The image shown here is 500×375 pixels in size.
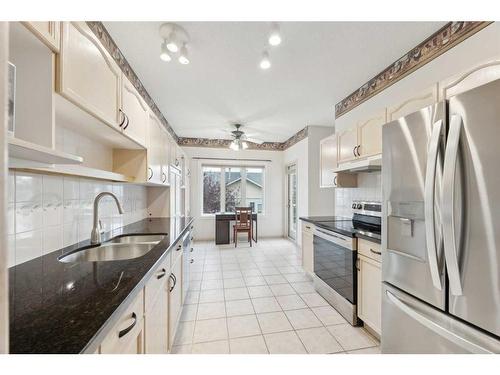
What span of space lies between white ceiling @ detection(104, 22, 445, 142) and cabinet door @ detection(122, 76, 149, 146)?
553mm

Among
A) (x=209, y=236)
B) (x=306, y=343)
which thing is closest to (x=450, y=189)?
(x=306, y=343)

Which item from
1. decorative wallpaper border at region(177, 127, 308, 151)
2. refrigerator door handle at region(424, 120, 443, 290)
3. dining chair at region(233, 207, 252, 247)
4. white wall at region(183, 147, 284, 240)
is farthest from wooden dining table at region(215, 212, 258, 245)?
refrigerator door handle at region(424, 120, 443, 290)

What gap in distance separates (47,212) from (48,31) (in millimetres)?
948

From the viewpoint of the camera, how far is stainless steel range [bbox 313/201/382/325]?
1932mm

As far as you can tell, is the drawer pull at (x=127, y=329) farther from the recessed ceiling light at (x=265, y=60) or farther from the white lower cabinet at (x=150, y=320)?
the recessed ceiling light at (x=265, y=60)

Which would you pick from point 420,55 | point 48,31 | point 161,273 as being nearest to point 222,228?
Result: point 161,273

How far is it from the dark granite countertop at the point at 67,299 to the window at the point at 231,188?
4.33m

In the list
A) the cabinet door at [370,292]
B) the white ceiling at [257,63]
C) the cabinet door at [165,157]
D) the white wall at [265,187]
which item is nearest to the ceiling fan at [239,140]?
the white ceiling at [257,63]

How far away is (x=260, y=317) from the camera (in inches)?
82.0

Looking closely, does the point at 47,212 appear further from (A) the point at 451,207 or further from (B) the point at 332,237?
(B) the point at 332,237

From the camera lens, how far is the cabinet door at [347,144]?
7.67ft

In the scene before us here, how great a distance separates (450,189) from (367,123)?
4.66 ft

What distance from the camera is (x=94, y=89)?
1134 millimetres
